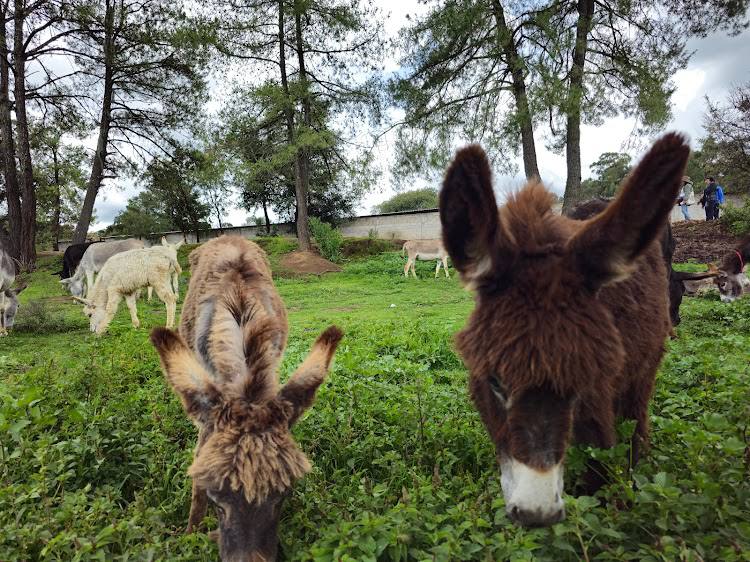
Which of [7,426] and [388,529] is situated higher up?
[7,426]

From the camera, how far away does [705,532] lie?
1.91 meters

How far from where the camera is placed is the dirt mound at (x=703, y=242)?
17.4 metres

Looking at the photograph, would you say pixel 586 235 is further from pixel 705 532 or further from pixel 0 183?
pixel 0 183

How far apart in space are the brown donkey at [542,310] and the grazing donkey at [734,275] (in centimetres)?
1217

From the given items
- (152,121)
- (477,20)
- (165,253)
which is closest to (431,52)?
(477,20)

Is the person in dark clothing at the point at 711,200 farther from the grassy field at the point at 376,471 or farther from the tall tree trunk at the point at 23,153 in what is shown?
the tall tree trunk at the point at 23,153

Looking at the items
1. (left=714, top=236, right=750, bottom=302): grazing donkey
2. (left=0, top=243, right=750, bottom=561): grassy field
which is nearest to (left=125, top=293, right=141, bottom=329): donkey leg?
(left=0, top=243, right=750, bottom=561): grassy field

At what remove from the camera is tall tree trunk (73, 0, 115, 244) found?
2316 centimetres

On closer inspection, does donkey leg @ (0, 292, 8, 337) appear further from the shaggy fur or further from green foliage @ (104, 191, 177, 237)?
green foliage @ (104, 191, 177, 237)

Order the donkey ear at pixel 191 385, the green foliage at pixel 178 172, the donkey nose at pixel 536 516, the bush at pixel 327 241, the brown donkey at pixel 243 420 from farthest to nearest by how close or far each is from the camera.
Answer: the bush at pixel 327 241, the green foliage at pixel 178 172, the donkey ear at pixel 191 385, the brown donkey at pixel 243 420, the donkey nose at pixel 536 516

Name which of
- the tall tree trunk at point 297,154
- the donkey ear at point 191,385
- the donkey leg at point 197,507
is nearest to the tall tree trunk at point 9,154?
the tall tree trunk at point 297,154

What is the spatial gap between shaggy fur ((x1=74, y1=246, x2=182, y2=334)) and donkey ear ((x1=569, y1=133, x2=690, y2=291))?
10145 millimetres

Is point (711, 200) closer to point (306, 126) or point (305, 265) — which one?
point (305, 265)

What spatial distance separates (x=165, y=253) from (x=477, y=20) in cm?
1432
